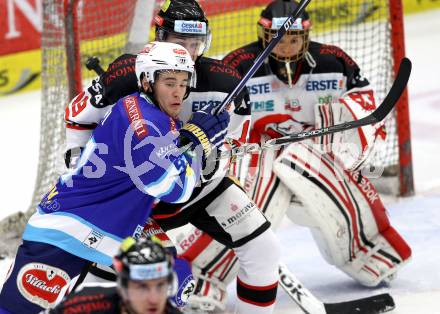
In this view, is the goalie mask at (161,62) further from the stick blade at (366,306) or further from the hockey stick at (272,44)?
the stick blade at (366,306)

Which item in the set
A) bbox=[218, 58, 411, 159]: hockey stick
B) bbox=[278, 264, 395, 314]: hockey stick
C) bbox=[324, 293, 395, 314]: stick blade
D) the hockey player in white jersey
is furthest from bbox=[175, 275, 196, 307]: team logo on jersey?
bbox=[324, 293, 395, 314]: stick blade

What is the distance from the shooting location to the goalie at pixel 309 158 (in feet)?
14.4

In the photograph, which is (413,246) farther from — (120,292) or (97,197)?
(120,292)

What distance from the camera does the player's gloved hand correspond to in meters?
3.52

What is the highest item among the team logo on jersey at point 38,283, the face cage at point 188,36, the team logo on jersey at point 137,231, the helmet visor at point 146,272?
the face cage at point 188,36

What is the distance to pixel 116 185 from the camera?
3543mm

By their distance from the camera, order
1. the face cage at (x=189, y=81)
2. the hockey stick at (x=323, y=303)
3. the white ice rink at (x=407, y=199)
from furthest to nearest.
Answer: the white ice rink at (x=407, y=199) → the hockey stick at (x=323, y=303) → the face cage at (x=189, y=81)

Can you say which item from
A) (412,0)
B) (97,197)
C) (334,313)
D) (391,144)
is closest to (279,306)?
(334,313)

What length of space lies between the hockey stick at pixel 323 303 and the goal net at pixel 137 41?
110 cm

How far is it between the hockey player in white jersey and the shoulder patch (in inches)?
12.2

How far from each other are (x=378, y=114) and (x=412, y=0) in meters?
4.39

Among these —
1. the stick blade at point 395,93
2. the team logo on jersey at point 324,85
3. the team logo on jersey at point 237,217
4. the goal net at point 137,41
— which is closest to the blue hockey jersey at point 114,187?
the team logo on jersey at point 237,217

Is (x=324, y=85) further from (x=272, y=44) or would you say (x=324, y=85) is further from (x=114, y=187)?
(x=114, y=187)

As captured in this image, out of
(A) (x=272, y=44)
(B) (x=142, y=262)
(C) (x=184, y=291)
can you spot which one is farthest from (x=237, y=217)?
(B) (x=142, y=262)
